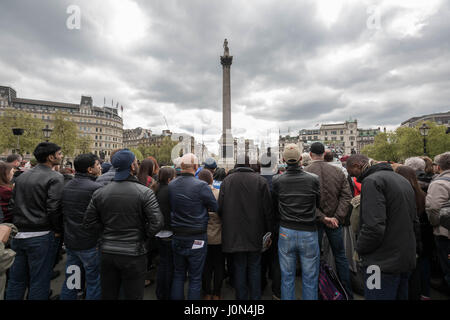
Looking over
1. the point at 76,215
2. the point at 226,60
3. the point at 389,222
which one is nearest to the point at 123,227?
the point at 76,215

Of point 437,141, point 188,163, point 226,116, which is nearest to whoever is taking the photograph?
point 188,163

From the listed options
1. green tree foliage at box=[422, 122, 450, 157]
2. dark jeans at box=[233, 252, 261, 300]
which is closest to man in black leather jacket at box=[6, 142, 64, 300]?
dark jeans at box=[233, 252, 261, 300]

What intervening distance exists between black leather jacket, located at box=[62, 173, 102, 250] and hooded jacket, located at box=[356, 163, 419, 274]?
398cm

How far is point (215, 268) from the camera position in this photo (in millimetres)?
4047

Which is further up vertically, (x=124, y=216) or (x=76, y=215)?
(x=124, y=216)

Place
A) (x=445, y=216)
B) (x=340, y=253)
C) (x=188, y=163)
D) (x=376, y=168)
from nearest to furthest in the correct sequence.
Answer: (x=376, y=168) < (x=445, y=216) < (x=188, y=163) < (x=340, y=253)

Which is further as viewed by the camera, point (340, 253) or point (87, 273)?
point (340, 253)

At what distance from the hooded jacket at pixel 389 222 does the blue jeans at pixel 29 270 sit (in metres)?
4.83

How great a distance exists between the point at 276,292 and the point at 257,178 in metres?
2.29

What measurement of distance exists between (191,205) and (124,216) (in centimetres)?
100

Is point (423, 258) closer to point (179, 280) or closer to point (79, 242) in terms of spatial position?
point (179, 280)

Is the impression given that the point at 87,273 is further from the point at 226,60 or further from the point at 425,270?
the point at 226,60

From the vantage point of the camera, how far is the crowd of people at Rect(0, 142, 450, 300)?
9.12 ft
